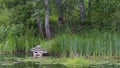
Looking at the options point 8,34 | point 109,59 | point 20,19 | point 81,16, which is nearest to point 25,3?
point 20,19

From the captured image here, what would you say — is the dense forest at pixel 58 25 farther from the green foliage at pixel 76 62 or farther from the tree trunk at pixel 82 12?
the green foliage at pixel 76 62

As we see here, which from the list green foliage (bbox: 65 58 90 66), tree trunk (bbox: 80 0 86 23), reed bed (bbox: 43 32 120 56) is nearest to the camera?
green foliage (bbox: 65 58 90 66)

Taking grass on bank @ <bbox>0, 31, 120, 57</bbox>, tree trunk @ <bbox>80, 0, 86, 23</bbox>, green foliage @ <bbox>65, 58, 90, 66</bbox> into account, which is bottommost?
green foliage @ <bbox>65, 58, 90, 66</bbox>

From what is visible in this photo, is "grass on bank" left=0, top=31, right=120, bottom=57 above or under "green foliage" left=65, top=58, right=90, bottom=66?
above

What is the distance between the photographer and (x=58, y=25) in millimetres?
20969

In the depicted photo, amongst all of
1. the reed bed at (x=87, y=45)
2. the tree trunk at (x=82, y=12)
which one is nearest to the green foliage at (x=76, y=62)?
the reed bed at (x=87, y=45)

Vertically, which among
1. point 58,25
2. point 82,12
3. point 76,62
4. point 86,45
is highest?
point 82,12

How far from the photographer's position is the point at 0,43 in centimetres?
1897

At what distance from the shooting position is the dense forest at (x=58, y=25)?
52.6 ft

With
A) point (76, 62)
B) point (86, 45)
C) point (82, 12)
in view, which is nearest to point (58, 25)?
point (82, 12)

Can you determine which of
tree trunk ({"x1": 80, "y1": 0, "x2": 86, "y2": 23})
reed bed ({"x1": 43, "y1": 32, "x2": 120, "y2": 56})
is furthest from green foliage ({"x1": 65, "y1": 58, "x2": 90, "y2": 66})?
tree trunk ({"x1": 80, "y1": 0, "x2": 86, "y2": 23})

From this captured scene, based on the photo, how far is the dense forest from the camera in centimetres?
1605

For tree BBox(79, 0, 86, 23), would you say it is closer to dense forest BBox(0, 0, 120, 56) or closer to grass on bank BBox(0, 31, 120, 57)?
dense forest BBox(0, 0, 120, 56)

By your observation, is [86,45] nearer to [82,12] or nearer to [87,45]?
[87,45]
